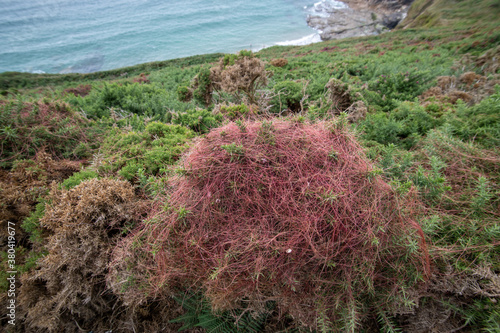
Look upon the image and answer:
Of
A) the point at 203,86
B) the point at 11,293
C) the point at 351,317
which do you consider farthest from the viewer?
the point at 203,86

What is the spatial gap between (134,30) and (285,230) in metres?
60.3

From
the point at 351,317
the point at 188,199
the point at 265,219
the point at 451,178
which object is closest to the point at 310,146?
the point at 265,219

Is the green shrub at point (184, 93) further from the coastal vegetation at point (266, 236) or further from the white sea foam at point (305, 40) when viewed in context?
the white sea foam at point (305, 40)

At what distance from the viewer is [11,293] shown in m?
3.10

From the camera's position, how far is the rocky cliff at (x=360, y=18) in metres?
41.0

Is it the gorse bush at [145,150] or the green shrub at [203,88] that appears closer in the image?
the gorse bush at [145,150]

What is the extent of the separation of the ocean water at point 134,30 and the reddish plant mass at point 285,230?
1739 inches

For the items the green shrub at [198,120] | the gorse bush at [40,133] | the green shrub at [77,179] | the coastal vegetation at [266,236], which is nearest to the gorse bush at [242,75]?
the green shrub at [198,120]

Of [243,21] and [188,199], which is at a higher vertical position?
[243,21]

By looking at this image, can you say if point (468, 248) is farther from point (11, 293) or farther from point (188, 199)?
point (11, 293)

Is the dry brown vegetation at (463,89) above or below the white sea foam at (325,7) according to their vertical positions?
below

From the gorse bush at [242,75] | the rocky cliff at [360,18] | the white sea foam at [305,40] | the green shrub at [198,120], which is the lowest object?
the green shrub at [198,120]

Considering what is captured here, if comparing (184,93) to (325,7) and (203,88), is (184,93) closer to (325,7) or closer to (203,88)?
(203,88)

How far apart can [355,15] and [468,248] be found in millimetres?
58875
